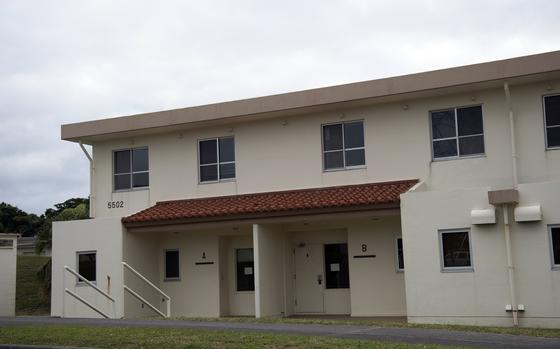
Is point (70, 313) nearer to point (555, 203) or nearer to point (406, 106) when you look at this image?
point (406, 106)

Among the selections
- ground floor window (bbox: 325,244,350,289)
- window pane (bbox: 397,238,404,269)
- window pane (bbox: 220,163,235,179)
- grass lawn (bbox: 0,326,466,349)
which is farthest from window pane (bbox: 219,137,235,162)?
grass lawn (bbox: 0,326,466,349)

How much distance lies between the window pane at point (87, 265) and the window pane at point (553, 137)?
43.9ft

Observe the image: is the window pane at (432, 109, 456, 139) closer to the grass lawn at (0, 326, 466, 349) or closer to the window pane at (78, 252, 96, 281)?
the grass lawn at (0, 326, 466, 349)

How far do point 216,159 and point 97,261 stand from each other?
4.76 m

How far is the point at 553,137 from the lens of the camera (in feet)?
64.3

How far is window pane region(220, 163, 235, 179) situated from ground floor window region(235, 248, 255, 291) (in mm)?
2323

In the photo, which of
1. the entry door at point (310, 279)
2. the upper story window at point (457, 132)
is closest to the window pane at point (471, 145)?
the upper story window at point (457, 132)

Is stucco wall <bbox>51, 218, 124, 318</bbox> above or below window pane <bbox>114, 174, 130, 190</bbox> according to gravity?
below

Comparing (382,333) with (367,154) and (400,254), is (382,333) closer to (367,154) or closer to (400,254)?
(400,254)

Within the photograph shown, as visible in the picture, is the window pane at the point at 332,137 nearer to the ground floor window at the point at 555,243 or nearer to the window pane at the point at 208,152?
the window pane at the point at 208,152

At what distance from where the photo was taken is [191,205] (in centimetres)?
2325

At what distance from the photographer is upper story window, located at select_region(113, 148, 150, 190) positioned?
25.1 m

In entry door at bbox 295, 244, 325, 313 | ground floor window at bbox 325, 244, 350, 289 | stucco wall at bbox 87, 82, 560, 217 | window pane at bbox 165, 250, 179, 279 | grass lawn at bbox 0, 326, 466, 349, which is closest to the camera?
grass lawn at bbox 0, 326, 466, 349

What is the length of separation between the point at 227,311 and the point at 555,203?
10701 mm
